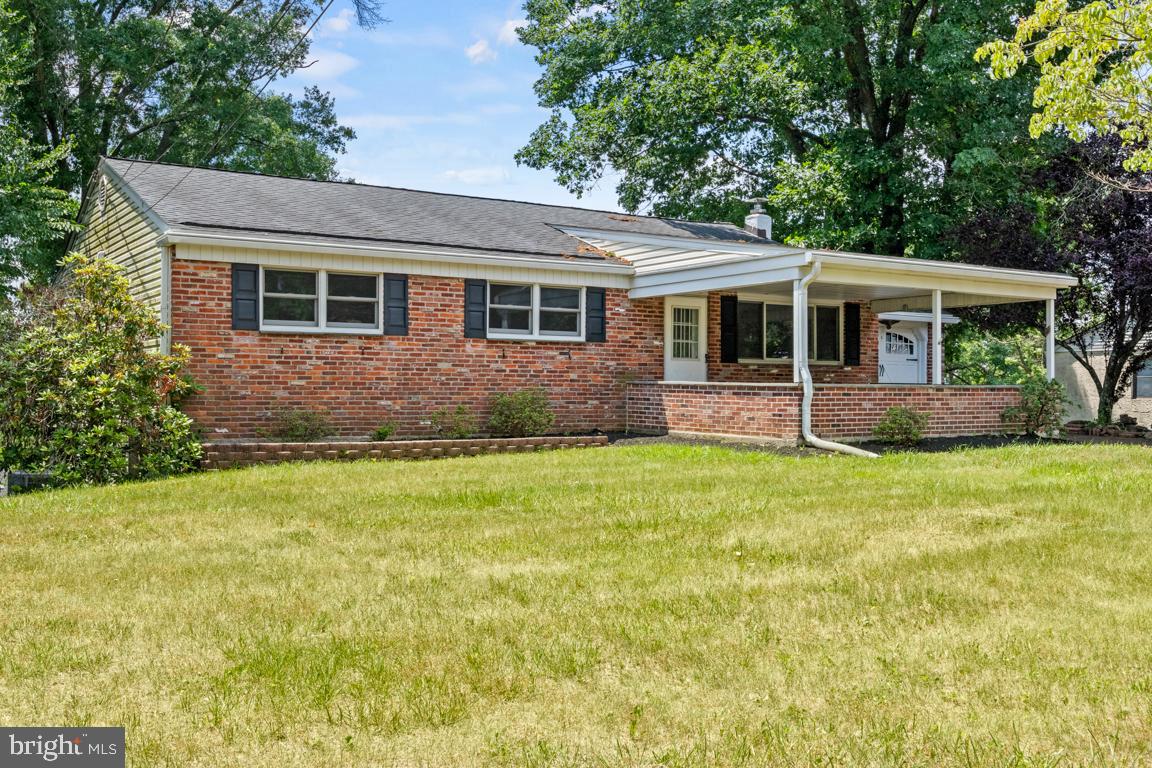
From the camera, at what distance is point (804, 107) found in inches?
993

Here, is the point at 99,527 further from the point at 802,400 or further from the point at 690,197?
the point at 690,197

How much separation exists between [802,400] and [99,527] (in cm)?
921

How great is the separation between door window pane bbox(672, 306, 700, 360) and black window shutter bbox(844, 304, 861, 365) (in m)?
3.74

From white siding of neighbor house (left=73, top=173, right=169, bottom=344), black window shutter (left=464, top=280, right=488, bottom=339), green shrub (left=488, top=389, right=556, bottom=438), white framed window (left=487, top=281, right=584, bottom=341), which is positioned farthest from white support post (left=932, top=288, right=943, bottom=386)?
white siding of neighbor house (left=73, top=173, right=169, bottom=344)

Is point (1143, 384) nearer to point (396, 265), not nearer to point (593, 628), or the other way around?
point (396, 265)

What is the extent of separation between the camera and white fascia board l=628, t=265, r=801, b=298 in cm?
1428

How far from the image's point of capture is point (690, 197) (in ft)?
96.0

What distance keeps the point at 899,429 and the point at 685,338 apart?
4757 millimetres

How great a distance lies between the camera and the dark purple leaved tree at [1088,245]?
2027cm

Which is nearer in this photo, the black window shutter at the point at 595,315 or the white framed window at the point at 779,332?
the black window shutter at the point at 595,315

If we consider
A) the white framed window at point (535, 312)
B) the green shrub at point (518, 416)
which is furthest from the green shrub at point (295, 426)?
the white framed window at point (535, 312)

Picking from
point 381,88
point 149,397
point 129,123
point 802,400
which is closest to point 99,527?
point 149,397

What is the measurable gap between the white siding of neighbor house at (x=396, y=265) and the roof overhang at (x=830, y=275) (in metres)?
0.94

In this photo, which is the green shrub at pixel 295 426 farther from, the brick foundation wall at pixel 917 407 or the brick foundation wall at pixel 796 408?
the brick foundation wall at pixel 917 407
